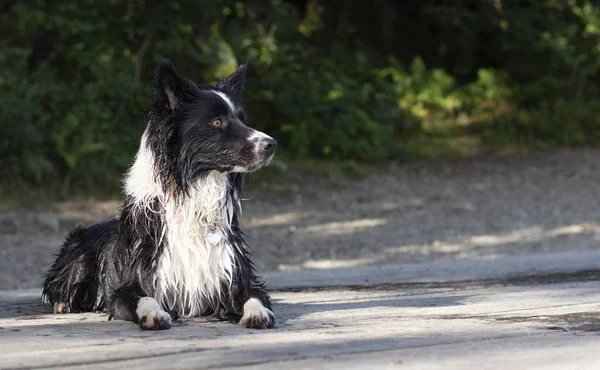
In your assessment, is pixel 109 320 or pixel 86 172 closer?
pixel 109 320

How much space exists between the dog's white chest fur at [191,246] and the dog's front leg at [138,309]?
143mm

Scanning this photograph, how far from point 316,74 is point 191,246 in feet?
30.6

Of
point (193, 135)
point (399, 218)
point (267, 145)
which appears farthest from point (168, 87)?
point (399, 218)

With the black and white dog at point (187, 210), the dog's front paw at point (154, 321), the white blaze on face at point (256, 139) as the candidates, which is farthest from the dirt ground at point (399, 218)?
the dog's front paw at point (154, 321)

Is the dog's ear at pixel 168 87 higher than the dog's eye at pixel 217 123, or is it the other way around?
the dog's ear at pixel 168 87

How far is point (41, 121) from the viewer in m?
11.0

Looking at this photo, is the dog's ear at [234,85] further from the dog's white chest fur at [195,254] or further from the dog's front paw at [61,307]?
the dog's front paw at [61,307]

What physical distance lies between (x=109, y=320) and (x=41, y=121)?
22.9 feet

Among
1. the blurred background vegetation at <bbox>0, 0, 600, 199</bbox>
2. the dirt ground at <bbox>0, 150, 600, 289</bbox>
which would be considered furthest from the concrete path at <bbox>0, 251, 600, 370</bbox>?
the blurred background vegetation at <bbox>0, 0, 600, 199</bbox>

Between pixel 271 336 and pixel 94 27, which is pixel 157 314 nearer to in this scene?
pixel 271 336

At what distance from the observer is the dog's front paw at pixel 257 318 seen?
4.19m

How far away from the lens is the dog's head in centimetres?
464

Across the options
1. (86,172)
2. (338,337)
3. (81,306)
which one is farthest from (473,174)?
(338,337)

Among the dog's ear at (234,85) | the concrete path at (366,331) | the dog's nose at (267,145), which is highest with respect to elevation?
the dog's ear at (234,85)
